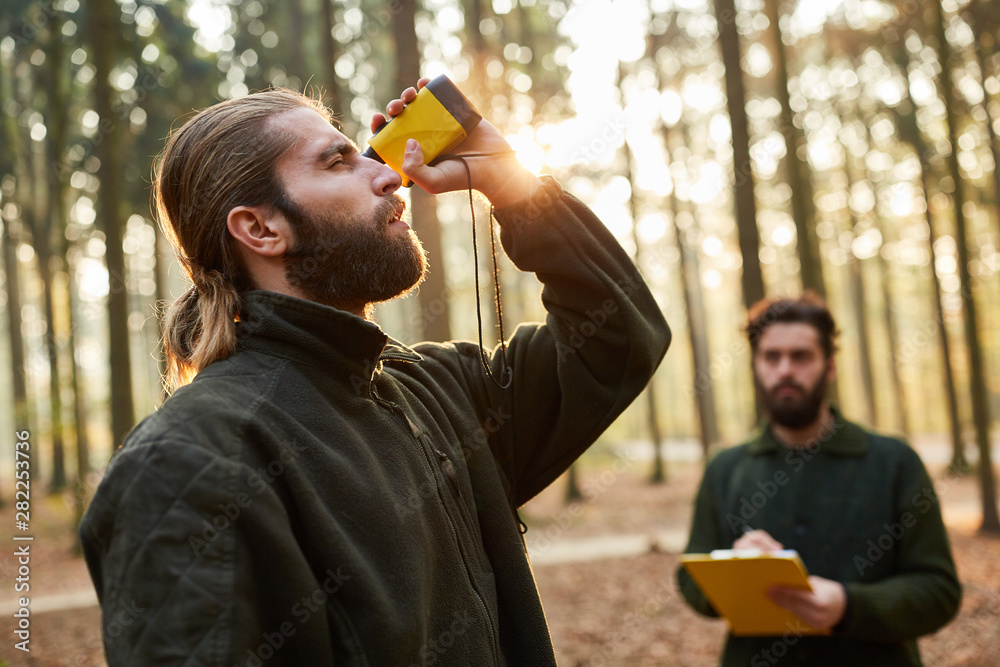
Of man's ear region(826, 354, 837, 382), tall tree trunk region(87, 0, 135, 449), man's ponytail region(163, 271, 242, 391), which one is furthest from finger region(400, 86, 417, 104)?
tall tree trunk region(87, 0, 135, 449)

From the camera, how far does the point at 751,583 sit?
2.79 m

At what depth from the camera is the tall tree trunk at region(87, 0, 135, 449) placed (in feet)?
21.7

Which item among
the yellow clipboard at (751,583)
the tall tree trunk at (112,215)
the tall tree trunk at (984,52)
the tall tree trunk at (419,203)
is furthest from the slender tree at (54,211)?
the tall tree trunk at (984,52)

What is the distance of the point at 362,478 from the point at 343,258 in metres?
0.59

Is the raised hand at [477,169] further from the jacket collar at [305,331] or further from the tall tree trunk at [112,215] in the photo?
the tall tree trunk at [112,215]

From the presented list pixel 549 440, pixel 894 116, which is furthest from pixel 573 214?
pixel 894 116

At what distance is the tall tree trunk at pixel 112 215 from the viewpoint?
662 cm

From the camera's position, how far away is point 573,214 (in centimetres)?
→ 211

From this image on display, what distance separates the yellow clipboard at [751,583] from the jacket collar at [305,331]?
1669 mm

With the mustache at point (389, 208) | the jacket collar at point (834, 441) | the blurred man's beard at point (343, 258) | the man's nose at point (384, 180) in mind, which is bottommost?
the jacket collar at point (834, 441)

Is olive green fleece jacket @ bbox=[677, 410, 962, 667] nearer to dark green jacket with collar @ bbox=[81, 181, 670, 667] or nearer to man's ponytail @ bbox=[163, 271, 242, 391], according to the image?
dark green jacket with collar @ bbox=[81, 181, 670, 667]

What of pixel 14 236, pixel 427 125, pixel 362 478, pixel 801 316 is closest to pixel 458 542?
pixel 362 478

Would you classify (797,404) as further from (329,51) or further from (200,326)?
(329,51)

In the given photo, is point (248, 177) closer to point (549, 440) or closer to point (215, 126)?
point (215, 126)
